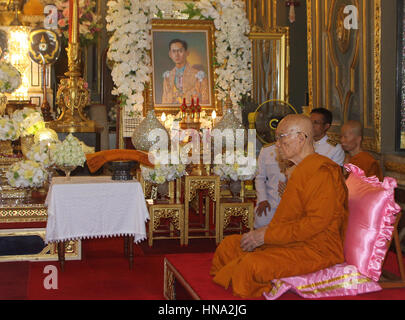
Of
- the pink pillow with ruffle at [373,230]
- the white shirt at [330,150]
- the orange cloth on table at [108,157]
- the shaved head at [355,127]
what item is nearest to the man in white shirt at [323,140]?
the white shirt at [330,150]

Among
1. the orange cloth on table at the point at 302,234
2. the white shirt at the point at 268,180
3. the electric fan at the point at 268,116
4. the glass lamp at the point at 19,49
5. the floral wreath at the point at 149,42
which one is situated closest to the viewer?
the orange cloth on table at the point at 302,234

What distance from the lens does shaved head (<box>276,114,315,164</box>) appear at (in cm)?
368

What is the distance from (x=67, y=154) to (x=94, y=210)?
621 mm

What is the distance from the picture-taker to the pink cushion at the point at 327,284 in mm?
3469

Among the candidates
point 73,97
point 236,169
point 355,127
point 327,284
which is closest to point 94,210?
point 236,169

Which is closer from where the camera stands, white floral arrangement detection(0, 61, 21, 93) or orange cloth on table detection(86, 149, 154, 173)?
orange cloth on table detection(86, 149, 154, 173)

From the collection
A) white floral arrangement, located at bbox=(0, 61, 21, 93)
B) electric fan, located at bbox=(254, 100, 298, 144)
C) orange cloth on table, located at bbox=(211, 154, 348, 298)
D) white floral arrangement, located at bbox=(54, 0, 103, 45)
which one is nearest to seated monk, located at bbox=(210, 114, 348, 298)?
orange cloth on table, located at bbox=(211, 154, 348, 298)

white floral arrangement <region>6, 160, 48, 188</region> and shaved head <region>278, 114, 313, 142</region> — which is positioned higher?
shaved head <region>278, 114, 313, 142</region>

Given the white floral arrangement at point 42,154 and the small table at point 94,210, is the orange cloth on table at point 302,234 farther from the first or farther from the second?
the white floral arrangement at point 42,154

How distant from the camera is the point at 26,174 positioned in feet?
18.0

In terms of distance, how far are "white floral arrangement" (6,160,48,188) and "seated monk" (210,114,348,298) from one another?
8.05ft

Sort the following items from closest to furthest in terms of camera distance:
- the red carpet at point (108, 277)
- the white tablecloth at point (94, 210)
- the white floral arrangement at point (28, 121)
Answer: the red carpet at point (108, 277)
the white tablecloth at point (94, 210)
the white floral arrangement at point (28, 121)

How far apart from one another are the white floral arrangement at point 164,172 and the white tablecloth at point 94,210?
1.06 metres

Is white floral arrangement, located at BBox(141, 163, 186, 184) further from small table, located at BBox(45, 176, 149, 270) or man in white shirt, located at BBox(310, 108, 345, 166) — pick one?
man in white shirt, located at BBox(310, 108, 345, 166)
